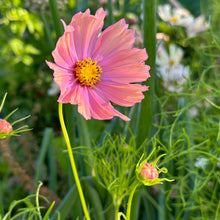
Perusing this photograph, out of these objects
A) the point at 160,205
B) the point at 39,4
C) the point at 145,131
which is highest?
the point at 39,4

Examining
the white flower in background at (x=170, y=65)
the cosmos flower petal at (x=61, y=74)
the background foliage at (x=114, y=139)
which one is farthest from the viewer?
the white flower in background at (x=170, y=65)

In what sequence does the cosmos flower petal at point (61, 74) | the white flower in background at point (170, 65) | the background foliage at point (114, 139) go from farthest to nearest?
the white flower in background at point (170, 65) → the background foliage at point (114, 139) → the cosmos flower petal at point (61, 74)

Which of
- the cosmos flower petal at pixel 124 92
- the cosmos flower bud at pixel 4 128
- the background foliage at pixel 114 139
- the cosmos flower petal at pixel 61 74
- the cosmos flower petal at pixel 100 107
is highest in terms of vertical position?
the cosmos flower petal at pixel 61 74

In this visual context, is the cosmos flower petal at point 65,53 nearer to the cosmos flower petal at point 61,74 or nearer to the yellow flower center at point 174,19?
the cosmos flower petal at point 61,74

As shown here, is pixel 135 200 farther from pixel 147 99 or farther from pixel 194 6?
pixel 194 6

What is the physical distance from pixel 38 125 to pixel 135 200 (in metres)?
0.40

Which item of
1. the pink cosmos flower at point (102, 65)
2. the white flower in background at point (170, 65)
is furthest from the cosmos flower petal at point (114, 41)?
the white flower in background at point (170, 65)

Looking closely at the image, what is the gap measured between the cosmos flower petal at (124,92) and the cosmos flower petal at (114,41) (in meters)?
0.02

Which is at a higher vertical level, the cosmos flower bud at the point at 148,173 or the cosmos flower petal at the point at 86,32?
the cosmos flower petal at the point at 86,32

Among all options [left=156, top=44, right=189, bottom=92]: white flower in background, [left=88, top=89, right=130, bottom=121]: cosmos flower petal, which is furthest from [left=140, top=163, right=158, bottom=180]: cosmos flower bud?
[left=156, top=44, right=189, bottom=92]: white flower in background

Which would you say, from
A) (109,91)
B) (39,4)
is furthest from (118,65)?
(39,4)

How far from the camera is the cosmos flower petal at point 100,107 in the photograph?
0.64 feet

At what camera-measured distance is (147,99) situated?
292mm

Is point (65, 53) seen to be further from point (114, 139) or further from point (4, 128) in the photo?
point (114, 139)
